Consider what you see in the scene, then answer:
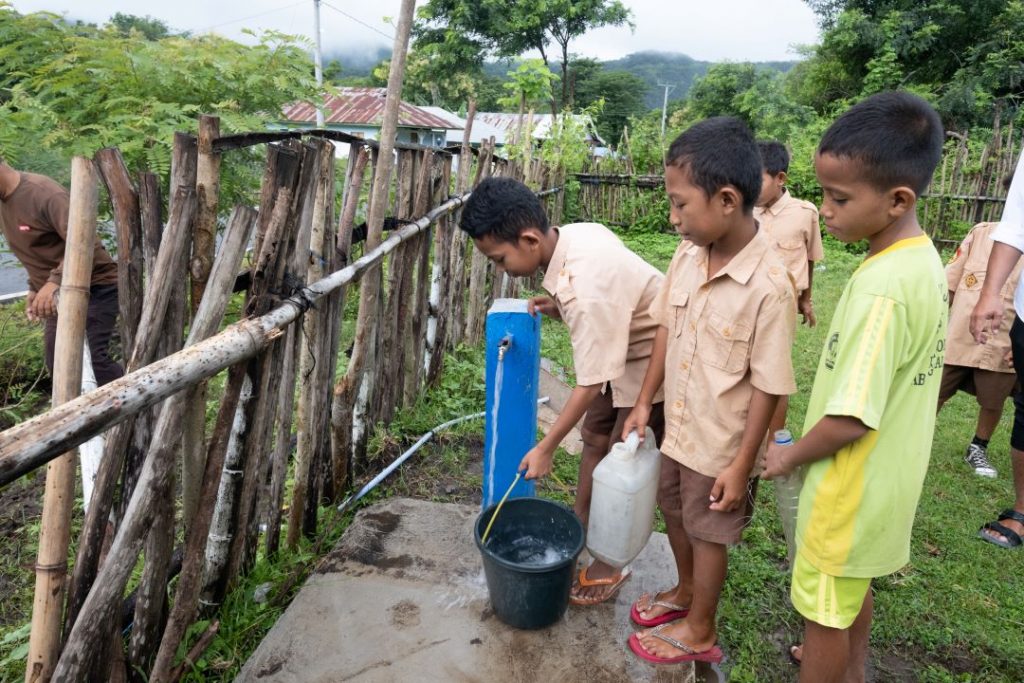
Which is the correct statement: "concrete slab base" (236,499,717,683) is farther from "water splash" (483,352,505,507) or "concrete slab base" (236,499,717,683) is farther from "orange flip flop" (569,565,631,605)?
"water splash" (483,352,505,507)

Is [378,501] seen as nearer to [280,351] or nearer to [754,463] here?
[280,351]

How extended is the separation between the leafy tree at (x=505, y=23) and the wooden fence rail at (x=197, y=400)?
28.5 m

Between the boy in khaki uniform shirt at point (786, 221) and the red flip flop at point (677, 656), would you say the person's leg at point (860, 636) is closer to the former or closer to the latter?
the red flip flop at point (677, 656)

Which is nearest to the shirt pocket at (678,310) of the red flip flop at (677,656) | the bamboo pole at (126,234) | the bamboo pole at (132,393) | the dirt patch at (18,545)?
the red flip flop at (677,656)

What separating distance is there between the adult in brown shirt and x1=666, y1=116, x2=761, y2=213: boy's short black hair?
301 cm

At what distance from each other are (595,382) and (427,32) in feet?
107

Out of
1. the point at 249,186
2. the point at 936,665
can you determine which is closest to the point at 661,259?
the point at 249,186

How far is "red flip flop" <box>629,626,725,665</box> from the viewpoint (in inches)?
82.5

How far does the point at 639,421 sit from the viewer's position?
2219 millimetres

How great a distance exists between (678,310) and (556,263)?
491 mm

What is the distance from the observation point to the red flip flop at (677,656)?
2096 millimetres

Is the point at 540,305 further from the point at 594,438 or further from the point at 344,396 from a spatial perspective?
the point at 344,396

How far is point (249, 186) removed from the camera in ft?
12.8

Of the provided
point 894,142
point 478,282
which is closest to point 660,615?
point 894,142
